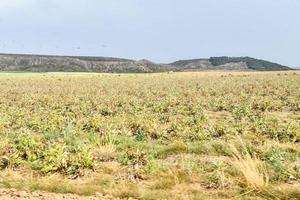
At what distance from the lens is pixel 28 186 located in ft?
31.0

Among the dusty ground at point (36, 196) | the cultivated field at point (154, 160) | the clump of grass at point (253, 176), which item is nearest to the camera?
the dusty ground at point (36, 196)

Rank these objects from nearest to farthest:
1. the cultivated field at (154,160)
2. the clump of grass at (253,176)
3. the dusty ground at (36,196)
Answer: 1. the dusty ground at (36,196)
2. the clump of grass at (253,176)
3. the cultivated field at (154,160)

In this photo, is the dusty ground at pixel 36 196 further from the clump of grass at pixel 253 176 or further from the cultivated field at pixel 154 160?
the clump of grass at pixel 253 176

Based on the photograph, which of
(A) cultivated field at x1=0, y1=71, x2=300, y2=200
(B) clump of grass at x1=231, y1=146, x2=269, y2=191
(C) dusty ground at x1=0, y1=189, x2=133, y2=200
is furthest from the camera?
(A) cultivated field at x1=0, y1=71, x2=300, y2=200

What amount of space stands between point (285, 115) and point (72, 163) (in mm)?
12931

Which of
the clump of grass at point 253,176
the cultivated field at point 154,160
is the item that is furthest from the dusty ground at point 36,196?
the clump of grass at point 253,176

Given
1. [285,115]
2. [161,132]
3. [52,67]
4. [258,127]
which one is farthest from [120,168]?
[52,67]

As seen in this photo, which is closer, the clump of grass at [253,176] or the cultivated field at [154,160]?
the clump of grass at [253,176]

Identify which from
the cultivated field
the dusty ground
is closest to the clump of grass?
the cultivated field

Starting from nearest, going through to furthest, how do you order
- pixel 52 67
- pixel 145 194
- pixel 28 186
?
pixel 145 194 → pixel 28 186 → pixel 52 67

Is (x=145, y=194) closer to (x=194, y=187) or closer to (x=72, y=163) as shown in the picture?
(x=194, y=187)

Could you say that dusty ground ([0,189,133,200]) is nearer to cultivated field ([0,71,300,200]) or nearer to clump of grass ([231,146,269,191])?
cultivated field ([0,71,300,200])

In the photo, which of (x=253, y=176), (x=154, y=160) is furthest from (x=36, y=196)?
(x=253, y=176)

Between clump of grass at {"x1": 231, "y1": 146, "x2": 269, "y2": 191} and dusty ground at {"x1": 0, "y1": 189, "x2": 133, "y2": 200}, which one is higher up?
clump of grass at {"x1": 231, "y1": 146, "x2": 269, "y2": 191}
